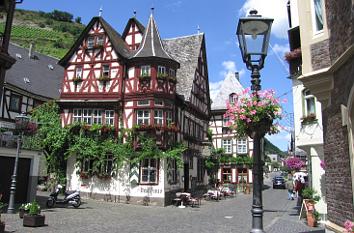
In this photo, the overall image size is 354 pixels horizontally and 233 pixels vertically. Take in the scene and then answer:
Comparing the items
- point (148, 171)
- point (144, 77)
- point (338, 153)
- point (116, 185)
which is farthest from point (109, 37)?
point (338, 153)

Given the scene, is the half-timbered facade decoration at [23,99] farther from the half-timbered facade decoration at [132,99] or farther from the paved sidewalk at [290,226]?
the paved sidewalk at [290,226]

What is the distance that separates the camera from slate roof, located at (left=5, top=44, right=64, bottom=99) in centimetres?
3306

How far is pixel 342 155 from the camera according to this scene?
806cm

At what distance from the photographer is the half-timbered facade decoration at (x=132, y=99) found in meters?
25.2

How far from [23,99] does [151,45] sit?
12387 millimetres

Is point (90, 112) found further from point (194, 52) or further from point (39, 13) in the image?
point (39, 13)

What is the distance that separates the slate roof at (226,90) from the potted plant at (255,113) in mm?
39146

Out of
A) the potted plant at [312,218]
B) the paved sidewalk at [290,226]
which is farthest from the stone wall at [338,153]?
the potted plant at [312,218]

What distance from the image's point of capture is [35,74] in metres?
37.2

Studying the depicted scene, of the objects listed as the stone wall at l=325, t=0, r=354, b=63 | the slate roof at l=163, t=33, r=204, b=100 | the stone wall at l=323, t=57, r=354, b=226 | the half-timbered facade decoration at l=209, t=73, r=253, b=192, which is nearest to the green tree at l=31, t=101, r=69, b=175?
the slate roof at l=163, t=33, r=204, b=100

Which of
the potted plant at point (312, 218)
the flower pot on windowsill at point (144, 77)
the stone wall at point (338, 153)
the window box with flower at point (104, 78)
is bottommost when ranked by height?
the potted plant at point (312, 218)

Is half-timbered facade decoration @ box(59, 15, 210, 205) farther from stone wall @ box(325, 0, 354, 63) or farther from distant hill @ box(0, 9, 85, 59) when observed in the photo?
distant hill @ box(0, 9, 85, 59)

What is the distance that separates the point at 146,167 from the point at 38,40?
10605cm

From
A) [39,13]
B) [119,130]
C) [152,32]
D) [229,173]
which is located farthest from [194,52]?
[39,13]
